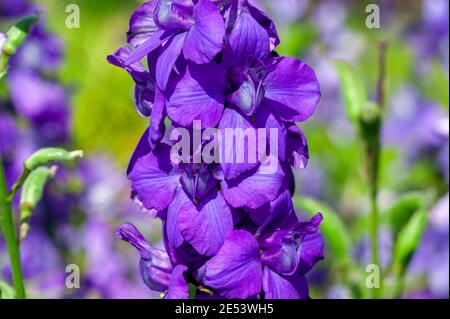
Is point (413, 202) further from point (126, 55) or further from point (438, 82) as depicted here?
point (438, 82)

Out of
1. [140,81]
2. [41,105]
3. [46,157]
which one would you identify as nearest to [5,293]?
[46,157]

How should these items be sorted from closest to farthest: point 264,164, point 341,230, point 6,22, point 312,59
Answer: point 264,164
point 341,230
point 6,22
point 312,59

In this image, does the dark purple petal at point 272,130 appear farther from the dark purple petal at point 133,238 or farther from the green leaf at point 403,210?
the green leaf at point 403,210

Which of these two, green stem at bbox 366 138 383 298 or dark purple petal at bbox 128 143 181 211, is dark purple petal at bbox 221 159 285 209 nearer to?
dark purple petal at bbox 128 143 181 211

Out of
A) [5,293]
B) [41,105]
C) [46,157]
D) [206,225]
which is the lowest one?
[5,293]

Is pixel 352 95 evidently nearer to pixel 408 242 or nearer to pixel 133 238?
pixel 408 242

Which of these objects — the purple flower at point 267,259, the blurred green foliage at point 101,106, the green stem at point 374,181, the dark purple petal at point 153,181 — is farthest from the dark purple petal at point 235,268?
the blurred green foliage at point 101,106
